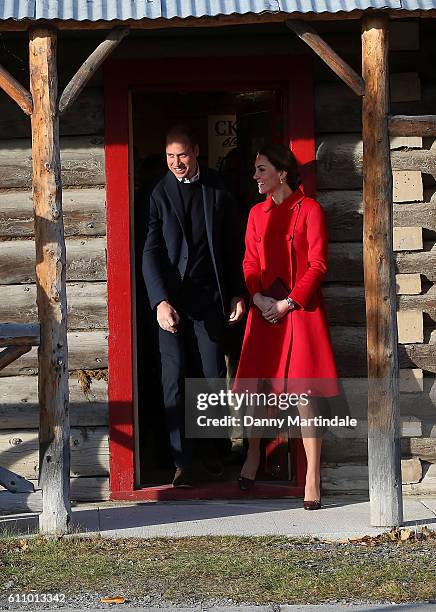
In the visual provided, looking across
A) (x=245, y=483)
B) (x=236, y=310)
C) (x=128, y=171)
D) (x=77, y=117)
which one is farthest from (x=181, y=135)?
(x=245, y=483)

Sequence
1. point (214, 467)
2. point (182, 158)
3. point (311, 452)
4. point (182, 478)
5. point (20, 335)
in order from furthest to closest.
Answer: point (214, 467) → point (182, 478) → point (182, 158) → point (311, 452) → point (20, 335)

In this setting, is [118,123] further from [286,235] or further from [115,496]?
[115,496]

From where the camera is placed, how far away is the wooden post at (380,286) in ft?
22.3

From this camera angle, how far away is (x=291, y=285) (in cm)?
763

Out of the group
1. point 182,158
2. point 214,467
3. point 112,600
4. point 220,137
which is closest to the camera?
point 112,600

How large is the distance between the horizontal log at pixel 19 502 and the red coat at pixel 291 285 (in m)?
Answer: 1.47

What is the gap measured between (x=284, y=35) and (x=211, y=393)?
2.36 m

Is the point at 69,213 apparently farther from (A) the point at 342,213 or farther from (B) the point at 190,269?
(A) the point at 342,213

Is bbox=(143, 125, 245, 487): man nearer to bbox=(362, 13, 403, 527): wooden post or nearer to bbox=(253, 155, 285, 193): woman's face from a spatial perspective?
bbox=(253, 155, 285, 193): woman's face

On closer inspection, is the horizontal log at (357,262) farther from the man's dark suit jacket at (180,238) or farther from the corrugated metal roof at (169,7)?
the corrugated metal roof at (169,7)

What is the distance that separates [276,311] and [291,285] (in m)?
0.22

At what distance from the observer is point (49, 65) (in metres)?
6.78

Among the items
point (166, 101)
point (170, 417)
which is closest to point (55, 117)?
point (170, 417)

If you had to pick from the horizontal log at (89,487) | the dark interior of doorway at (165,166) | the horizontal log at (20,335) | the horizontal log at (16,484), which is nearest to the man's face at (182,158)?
the dark interior of doorway at (165,166)
